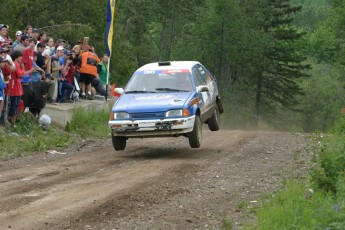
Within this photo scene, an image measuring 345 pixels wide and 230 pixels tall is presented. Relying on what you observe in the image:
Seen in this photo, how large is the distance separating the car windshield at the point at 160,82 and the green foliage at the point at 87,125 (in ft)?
14.1

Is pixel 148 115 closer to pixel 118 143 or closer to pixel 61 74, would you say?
pixel 118 143

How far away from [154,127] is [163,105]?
0.49m

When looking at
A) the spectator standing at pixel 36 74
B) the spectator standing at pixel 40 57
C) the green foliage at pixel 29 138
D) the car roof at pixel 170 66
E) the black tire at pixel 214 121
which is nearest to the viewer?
the green foliage at pixel 29 138

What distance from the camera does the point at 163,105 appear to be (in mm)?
15406

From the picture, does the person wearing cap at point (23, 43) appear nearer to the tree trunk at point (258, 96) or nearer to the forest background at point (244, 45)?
the forest background at point (244, 45)

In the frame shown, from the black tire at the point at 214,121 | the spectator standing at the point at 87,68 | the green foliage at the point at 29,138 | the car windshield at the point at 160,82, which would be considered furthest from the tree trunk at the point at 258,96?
the car windshield at the point at 160,82

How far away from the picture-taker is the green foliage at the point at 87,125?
68.6 ft

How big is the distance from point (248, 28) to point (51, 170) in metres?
67.5

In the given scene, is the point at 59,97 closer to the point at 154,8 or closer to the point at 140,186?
the point at 140,186

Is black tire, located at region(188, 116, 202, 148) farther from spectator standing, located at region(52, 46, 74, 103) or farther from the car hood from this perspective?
spectator standing, located at region(52, 46, 74, 103)

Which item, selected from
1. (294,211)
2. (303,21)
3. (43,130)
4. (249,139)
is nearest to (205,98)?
(249,139)

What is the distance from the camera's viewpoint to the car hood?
50.4ft

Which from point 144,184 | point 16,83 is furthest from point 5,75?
point 144,184

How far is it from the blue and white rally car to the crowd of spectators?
2764mm
